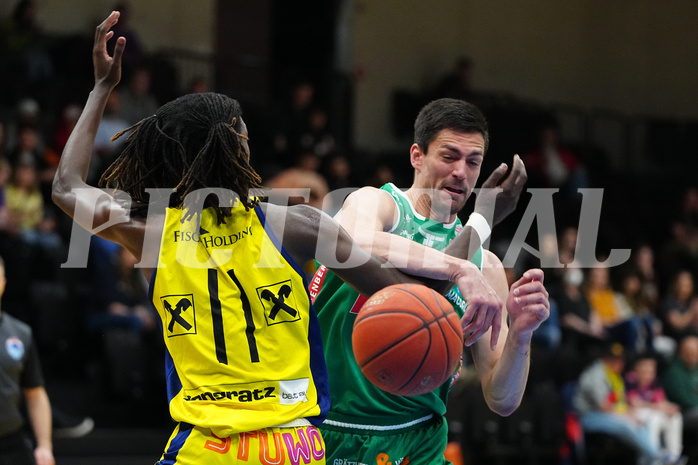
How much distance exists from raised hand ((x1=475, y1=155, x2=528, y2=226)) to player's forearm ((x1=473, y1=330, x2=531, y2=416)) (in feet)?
1.64

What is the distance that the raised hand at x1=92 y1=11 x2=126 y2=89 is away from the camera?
307 centimetres

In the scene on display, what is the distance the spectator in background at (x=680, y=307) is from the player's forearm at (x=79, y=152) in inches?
421

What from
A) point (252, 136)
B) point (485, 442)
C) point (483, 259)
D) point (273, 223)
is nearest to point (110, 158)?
point (252, 136)

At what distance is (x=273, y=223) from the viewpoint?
2916mm

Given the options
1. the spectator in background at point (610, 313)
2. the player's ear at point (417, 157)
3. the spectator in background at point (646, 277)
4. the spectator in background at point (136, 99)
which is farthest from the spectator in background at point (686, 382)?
the player's ear at point (417, 157)

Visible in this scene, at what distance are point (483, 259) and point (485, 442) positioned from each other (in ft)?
21.3

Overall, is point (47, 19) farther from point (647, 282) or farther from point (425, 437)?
point (425, 437)

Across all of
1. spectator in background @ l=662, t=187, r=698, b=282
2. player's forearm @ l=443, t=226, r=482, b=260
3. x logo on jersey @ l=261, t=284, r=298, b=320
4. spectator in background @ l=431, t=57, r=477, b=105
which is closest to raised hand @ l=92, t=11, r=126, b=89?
x logo on jersey @ l=261, t=284, r=298, b=320

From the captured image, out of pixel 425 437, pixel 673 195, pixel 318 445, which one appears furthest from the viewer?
pixel 673 195

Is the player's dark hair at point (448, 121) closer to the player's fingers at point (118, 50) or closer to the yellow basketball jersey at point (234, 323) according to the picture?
the yellow basketball jersey at point (234, 323)

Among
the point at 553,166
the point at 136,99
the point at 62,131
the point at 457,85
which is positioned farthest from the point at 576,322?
the point at 62,131

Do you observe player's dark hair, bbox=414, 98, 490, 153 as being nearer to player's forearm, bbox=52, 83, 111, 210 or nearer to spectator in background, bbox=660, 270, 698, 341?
player's forearm, bbox=52, 83, 111, 210

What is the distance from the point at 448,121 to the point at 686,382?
28.9 ft

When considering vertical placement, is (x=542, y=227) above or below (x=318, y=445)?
below
